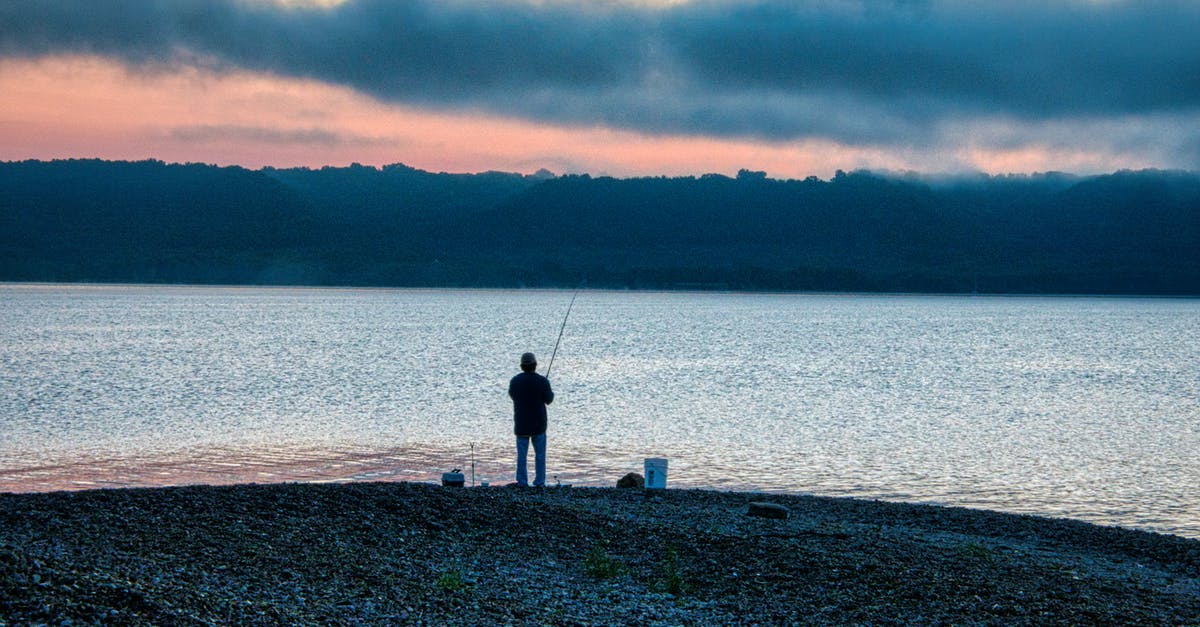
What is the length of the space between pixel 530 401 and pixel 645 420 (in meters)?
19.7

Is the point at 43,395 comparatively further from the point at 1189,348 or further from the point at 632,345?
the point at 1189,348

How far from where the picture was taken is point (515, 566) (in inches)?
462

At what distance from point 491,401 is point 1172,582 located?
30990 millimetres

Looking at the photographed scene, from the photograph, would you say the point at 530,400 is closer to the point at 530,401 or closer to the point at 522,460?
the point at 530,401

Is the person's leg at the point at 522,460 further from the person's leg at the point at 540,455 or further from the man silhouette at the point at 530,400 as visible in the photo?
the man silhouette at the point at 530,400

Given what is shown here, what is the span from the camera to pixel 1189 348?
324 feet

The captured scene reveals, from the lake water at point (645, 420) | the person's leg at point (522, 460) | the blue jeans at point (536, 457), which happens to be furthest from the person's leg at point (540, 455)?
the lake water at point (645, 420)

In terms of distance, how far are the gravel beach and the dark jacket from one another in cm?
106

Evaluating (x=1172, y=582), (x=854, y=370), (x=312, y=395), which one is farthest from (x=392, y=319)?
(x=1172, y=582)

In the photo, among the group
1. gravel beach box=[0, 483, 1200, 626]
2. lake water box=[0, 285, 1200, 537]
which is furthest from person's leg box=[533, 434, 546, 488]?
lake water box=[0, 285, 1200, 537]

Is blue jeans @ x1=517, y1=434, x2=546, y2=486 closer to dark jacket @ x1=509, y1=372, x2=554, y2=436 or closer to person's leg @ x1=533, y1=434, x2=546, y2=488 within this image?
person's leg @ x1=533, y1=434, x2=546, y2=488

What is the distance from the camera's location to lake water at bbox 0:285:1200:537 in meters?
23.7

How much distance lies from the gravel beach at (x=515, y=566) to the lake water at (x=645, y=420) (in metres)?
7.66

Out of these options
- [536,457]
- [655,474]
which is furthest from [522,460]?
[655,474]
